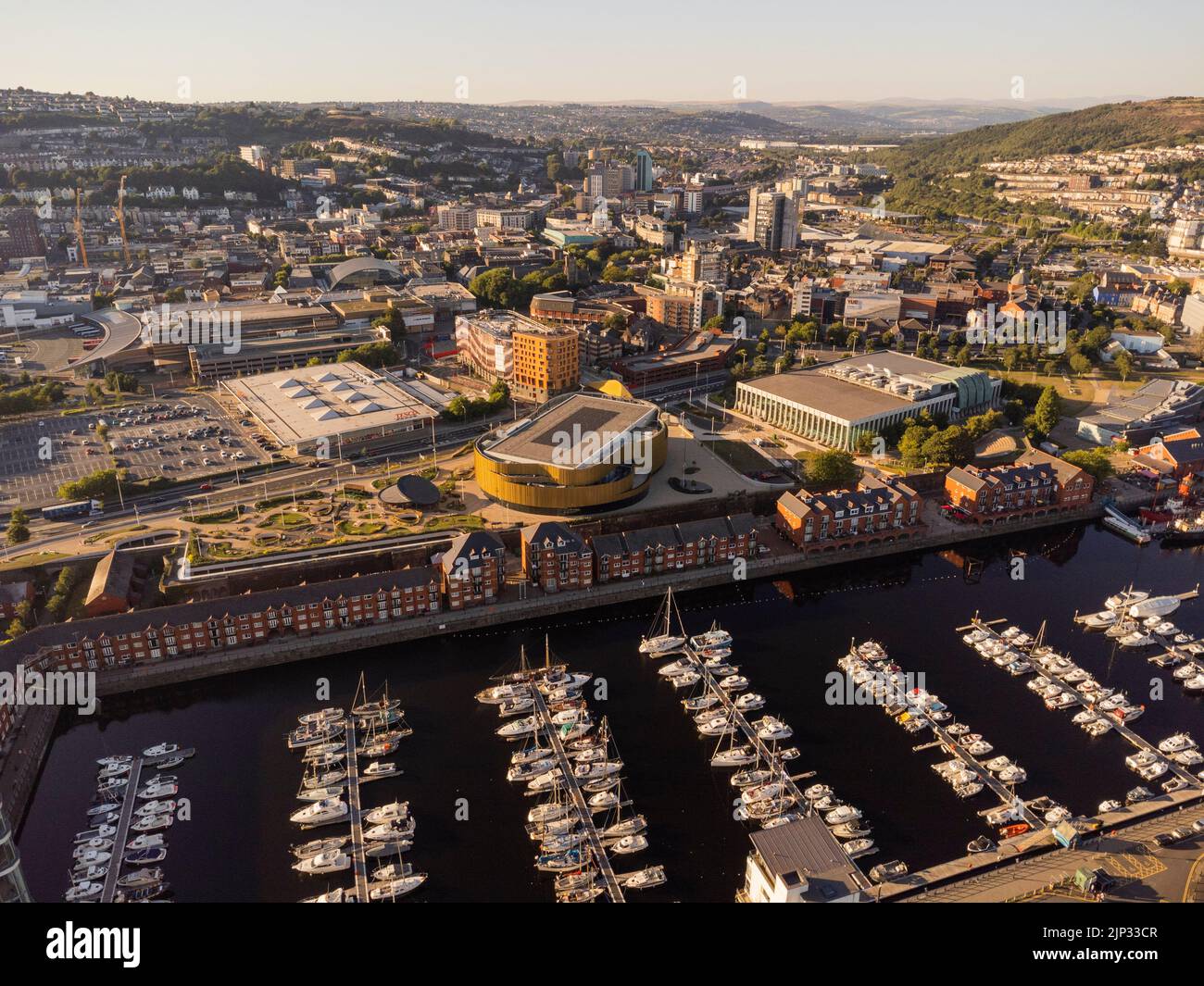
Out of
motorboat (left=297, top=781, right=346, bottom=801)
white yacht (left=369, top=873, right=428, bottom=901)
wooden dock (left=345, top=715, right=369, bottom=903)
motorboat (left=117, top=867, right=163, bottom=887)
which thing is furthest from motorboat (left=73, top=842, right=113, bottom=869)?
white yacht (left=369, top=873, right=428, bottom=901)

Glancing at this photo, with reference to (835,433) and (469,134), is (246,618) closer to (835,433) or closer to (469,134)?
(835,433)

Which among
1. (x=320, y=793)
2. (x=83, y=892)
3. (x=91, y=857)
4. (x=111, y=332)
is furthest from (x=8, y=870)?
(x=111, y=332)

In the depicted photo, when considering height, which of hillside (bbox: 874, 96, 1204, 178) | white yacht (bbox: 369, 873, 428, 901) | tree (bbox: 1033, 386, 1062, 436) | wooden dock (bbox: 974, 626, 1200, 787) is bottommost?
white yacht (bbox: 369, 873, 428, 901)

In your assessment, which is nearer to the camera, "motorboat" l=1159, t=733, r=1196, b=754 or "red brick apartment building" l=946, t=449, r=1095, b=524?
A: "motorboat" l=1159, t=733, r=1196, b=754

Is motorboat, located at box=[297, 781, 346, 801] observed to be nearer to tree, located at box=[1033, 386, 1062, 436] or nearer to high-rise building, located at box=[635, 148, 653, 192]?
tree, located at box=[1033, 386, 1062, 436]

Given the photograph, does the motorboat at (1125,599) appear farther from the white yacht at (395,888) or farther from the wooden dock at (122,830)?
the wooden dock at (122,830)

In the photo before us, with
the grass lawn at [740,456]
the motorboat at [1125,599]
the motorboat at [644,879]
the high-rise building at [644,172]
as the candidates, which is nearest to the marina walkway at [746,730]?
the motorboat at [644,879]
